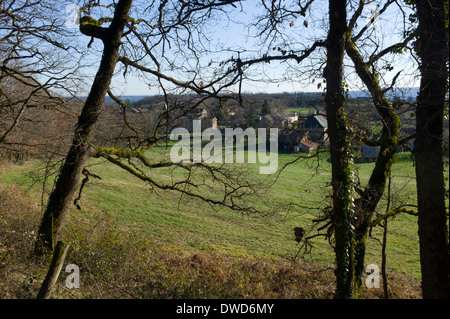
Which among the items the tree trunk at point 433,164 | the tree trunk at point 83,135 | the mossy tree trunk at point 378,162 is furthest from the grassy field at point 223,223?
the tree trunk at point 433,164

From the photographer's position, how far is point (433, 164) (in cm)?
516

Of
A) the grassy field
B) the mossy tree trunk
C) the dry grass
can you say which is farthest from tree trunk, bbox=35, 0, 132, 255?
the mossy tree trunk

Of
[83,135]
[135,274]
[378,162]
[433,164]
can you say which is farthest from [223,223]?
[433,164]

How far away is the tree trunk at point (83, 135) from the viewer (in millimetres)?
7477

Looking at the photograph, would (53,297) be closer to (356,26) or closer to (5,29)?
(5,29)

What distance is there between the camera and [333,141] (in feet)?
21.0

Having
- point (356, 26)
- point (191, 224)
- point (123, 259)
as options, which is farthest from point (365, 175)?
point (123, 259)

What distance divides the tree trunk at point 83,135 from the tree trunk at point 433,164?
622 cm

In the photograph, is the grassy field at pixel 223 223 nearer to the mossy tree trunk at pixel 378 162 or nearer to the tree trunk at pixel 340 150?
the mossy tree trunk at pixel 378 162

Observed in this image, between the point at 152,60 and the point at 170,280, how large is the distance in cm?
558

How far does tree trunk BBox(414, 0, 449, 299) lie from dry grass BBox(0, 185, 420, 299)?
9.32 feet

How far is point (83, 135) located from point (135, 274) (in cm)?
330

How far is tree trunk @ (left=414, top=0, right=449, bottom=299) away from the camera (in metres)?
5.08

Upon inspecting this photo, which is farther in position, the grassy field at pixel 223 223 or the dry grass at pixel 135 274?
the grassy field at pixel 223 223
